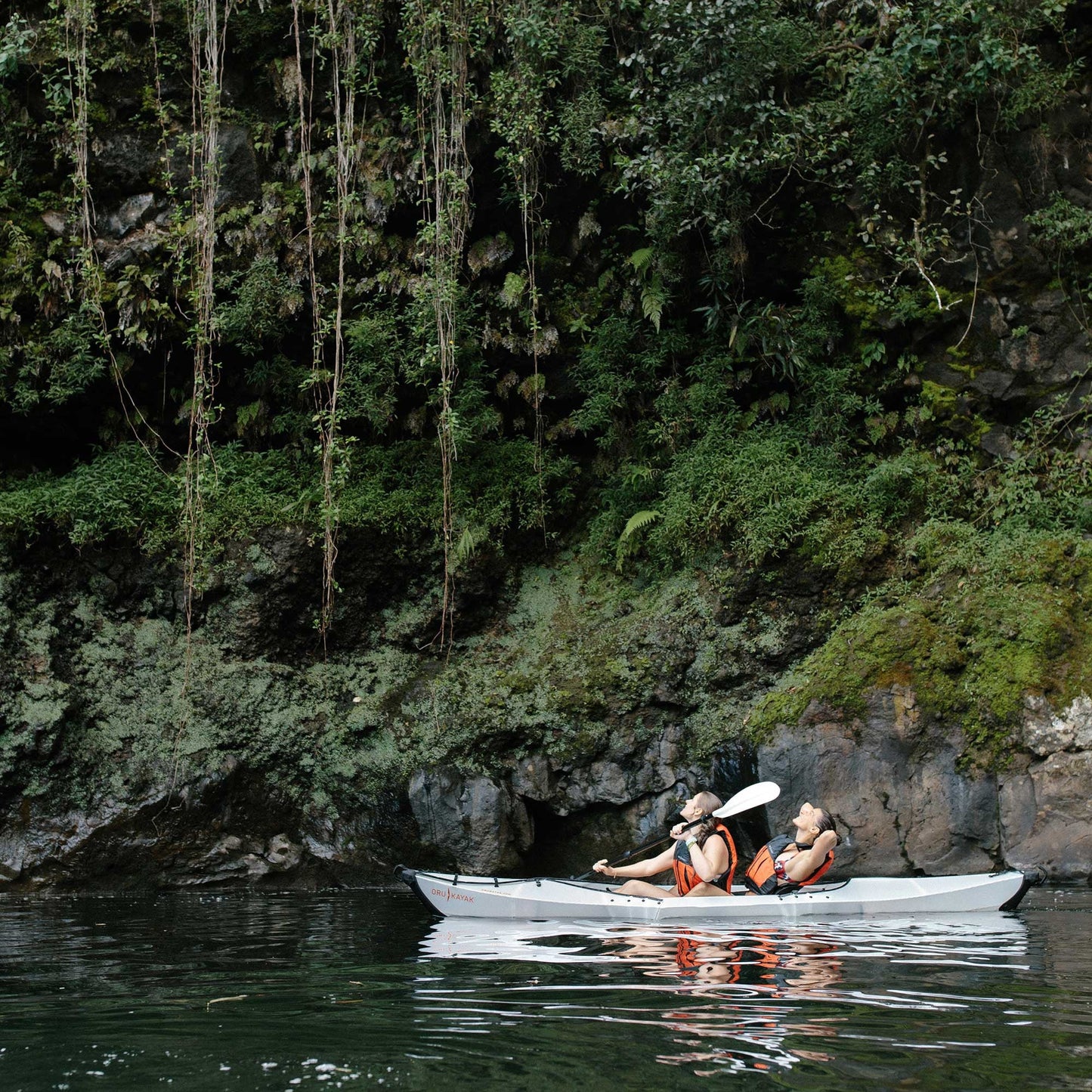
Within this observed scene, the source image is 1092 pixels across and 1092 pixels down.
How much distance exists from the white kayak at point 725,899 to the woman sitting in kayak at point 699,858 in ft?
0.66

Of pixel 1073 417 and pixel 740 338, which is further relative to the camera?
pixel 740 338

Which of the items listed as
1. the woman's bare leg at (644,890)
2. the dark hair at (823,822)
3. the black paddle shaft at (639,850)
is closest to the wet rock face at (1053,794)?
the dark hair at (823,822)

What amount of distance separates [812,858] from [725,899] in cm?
74

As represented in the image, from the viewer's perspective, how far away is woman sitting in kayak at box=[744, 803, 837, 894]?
24.2 ft

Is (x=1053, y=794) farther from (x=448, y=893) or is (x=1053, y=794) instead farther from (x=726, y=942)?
(x=448, y=893)

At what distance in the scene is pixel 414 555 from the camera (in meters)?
11.1

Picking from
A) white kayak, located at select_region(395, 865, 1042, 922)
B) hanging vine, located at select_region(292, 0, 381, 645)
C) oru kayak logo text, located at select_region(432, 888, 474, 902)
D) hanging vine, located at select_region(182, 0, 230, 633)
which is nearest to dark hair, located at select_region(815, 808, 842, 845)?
white kayak, located at select_region(395, 865, 1042, 922)

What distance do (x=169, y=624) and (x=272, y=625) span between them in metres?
1.10

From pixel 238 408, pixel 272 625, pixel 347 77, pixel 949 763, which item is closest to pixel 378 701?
pixel 272 625

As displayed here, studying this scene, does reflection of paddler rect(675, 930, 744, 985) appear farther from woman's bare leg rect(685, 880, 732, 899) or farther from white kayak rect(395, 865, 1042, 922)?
woman's bare leg rect(685, 880, 732, 899)

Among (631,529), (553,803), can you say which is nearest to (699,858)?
(553,803)

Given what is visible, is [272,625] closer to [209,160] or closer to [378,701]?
[378,701]

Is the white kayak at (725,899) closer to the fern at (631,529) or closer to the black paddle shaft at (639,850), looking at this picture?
the black paddle shaft at (639,850)

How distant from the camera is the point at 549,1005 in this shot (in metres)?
4.40
